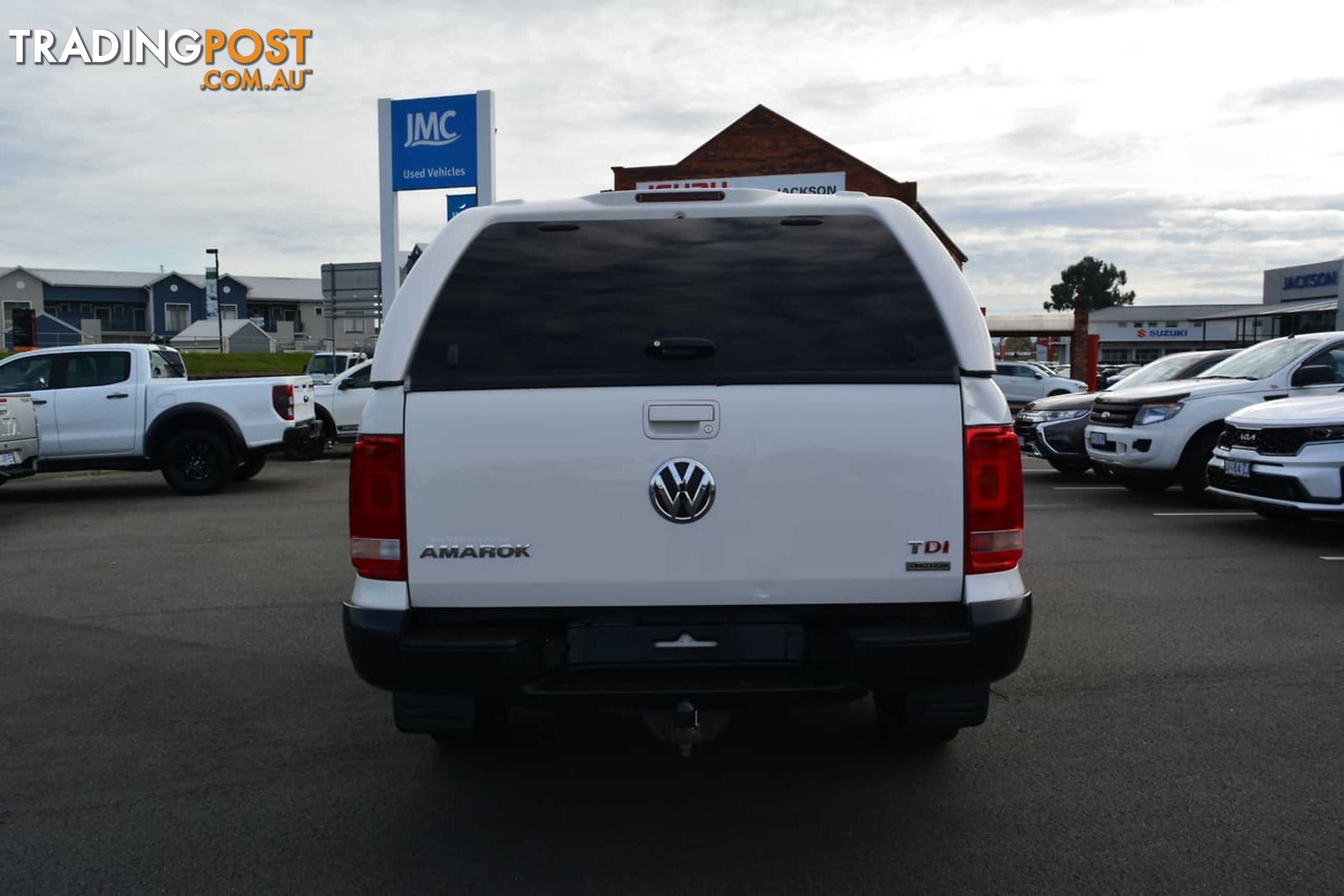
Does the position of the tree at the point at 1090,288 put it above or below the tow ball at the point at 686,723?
above

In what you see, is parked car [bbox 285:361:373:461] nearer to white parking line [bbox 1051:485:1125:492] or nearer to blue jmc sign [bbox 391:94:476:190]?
blue jmc sign [bbox 391:94:476:190]

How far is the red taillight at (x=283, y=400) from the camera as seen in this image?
43.3ft

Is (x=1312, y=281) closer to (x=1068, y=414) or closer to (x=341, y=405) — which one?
(x=1068, y=414)

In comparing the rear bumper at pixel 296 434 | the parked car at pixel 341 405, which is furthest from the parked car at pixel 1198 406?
the parked car at pixel 341 405

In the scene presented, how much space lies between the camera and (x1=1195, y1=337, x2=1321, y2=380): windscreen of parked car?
36.6 ft

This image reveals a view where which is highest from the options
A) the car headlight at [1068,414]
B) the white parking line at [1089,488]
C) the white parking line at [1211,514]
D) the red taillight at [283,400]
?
the red taillight at [283,400]

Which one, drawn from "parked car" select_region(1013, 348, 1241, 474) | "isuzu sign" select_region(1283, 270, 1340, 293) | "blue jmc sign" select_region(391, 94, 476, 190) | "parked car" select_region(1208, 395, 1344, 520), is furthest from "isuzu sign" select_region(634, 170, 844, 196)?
"isuzu sign" select_region(1283, 270, 1340, 293)

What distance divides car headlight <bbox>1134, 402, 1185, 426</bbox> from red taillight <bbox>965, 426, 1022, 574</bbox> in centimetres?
880

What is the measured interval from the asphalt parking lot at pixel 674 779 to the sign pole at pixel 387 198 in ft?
54.7

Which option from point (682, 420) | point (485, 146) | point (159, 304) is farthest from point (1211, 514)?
point (159, 304)

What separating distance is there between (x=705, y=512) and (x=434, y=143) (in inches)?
823

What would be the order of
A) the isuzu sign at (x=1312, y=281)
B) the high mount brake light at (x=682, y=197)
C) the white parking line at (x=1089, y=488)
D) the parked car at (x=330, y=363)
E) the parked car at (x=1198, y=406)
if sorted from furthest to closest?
the isuzu sign at (x=1312, y=281) < the parked car at (x=330, y=363) < the white parking line at (x=1089, y=488) < the parked car at (x=1198, y=406) < the high mount brake light at (x=682, y=197)

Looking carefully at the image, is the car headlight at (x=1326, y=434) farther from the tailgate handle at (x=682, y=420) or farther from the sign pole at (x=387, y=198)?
the sign pole at (x=387, y=198)

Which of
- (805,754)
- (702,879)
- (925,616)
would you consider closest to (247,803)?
(702,879)
